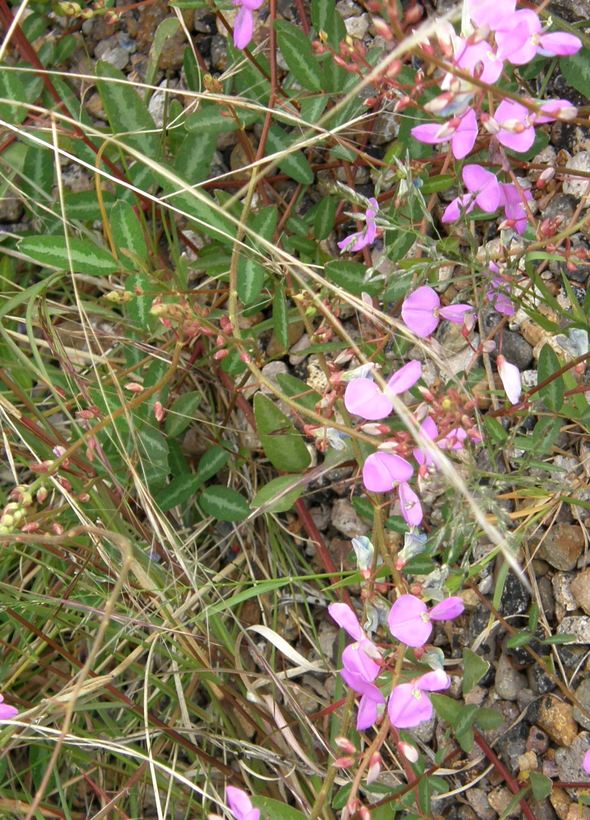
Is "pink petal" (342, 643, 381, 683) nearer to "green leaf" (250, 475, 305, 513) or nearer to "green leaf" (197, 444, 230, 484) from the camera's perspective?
"green leaf" (250, 475, 305, 513)

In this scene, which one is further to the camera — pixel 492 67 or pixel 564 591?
pixel 564 591

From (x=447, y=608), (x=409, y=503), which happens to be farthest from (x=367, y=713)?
(x=409, y=503)

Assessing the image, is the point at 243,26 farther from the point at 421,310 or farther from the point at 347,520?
the point at 347,520

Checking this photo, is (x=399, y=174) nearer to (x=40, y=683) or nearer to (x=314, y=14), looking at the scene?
(x=314, y=14)

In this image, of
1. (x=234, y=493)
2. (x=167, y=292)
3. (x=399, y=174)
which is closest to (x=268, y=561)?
(x=234, y=493)

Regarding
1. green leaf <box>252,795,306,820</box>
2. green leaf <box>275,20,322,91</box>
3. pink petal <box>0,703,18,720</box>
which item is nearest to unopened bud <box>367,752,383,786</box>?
→ green leaf <box>252,795,306,820</box>

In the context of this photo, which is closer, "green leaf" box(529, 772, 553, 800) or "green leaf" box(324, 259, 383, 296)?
"green leaf" box(529, 772, 553, 800)

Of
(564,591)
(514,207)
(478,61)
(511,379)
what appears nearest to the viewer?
(478,61)
